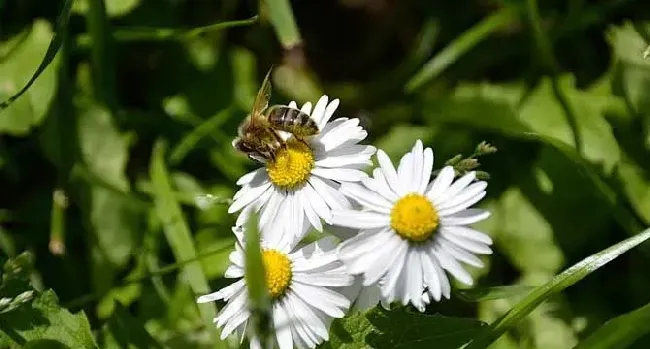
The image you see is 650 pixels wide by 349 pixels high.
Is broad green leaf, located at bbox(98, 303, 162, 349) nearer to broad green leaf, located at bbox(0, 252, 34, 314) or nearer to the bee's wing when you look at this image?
broad green leaf, located at bbox(0, 252, 34, 314)

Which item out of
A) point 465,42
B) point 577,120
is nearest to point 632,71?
point 577,120

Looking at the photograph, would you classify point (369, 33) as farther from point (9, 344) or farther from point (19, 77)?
point (9, 344)

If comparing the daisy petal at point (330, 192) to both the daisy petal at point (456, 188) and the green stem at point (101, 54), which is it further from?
the green stem at point (101, 54)

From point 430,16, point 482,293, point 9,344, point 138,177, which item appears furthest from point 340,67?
point 9,344

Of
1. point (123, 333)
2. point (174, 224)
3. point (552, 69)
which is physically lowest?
point (123, 333)

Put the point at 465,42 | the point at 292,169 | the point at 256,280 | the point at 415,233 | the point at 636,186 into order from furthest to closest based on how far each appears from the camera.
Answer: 1. the point at 465,42
2. the point at 636,186
3. the point at 292,169
4. the point at 415,233
5. the point at 256,280

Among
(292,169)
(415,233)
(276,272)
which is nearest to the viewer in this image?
(415,233)

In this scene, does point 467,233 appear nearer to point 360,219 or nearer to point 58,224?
point 360,219
